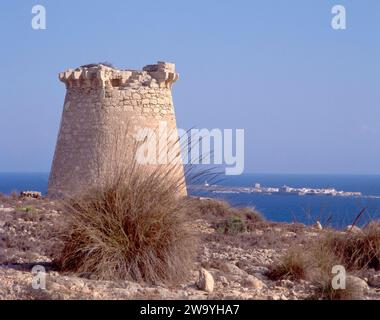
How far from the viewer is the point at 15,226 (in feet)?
35.2

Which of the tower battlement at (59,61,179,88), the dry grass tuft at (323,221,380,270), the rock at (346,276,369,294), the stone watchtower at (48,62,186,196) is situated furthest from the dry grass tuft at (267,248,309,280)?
the tower battlement at (59,61,179,88)

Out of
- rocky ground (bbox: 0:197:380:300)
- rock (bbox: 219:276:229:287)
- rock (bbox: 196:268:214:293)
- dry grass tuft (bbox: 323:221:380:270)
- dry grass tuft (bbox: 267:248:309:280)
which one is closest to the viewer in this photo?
rocky ground (bbox: 0:197:380:300)

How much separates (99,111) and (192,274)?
9.80m

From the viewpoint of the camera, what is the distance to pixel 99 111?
53.6 feet

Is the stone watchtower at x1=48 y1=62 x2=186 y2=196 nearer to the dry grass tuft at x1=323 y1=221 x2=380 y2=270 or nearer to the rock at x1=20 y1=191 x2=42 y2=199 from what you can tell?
the rock at x1=20 y1=191 x2=42 y2=199

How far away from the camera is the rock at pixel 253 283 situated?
23.2ft

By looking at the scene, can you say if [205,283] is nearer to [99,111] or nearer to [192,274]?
[192,274]

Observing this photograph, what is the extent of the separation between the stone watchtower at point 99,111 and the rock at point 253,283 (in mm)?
8987

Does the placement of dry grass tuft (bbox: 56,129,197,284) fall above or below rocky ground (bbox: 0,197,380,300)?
above

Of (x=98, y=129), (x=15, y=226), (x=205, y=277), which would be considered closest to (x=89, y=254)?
(x=205, y=277)

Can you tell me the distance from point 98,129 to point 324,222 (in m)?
9.01

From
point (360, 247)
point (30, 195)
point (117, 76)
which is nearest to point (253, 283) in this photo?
point (360, 247)

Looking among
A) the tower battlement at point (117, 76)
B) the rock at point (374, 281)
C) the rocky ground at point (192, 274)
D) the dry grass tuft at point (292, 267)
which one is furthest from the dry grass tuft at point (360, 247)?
the tower battlement at point (117, 76)

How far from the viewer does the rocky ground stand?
6012 millimetres
